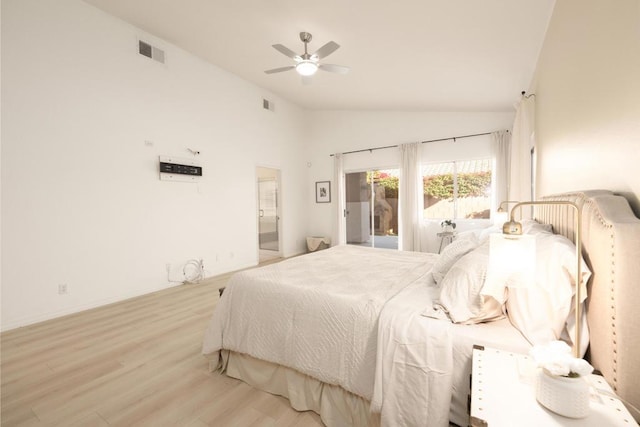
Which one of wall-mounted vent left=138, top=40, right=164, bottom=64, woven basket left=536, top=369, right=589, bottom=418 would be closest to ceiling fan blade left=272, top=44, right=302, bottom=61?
wall-mounted vent left=138, top=40, right=164, bottom=64

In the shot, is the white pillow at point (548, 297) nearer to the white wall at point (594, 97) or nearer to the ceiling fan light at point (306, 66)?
the white wall at point (594, 97)

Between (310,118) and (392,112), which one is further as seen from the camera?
(310,118)

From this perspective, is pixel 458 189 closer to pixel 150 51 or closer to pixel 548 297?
pixel 548 297

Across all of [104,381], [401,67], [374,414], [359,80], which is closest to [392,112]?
[359,80]

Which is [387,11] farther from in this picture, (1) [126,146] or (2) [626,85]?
(1) [126,146]

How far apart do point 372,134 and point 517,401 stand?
5.66m

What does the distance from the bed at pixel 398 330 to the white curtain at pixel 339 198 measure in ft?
14.1

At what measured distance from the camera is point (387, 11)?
8.19 ft

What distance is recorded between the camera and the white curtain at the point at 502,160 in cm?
466

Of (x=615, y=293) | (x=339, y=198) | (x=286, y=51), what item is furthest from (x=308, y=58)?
(x=339, y=198)

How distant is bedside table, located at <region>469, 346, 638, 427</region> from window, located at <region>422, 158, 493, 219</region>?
15.1 ft

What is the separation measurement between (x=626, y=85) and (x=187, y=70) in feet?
15.8

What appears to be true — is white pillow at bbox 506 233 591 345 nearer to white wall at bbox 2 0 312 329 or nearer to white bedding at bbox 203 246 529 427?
white bedding at bbox 203 246 529 427

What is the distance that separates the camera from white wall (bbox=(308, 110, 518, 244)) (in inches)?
200
